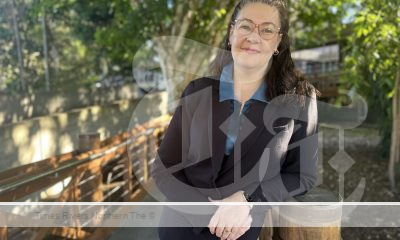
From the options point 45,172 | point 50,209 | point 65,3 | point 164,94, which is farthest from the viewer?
point 164,94

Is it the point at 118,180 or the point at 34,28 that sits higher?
the point at 34,28

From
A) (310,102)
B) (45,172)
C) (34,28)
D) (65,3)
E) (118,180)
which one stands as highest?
(65,3)

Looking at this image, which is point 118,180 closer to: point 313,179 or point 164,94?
point 313,179

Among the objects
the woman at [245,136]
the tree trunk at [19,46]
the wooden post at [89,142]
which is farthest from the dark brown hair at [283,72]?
the tree trunk at [19,46]

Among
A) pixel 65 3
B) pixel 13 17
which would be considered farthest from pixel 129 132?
pixel 65 3

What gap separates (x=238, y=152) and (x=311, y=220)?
0.41 meters

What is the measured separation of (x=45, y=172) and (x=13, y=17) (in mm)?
5986

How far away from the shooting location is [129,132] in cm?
476

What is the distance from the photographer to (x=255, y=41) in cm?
150

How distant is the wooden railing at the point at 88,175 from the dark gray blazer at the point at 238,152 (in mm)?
1118

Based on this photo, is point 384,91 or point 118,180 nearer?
point 118,180

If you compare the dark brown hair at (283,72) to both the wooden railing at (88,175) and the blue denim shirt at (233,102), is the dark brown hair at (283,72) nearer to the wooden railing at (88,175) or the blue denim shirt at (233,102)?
the blue denim shirt at (233,102)

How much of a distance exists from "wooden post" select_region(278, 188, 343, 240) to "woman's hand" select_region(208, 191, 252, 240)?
224 mm

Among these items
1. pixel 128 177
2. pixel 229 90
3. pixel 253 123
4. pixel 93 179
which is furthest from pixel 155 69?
pixel 253 123
